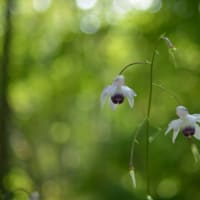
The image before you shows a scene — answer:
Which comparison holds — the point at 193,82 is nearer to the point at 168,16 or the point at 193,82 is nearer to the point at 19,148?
the point at 168,16

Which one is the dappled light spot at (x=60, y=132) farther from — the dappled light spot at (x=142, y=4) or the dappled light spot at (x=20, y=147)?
the dappled light spot at (x=142, y=4)

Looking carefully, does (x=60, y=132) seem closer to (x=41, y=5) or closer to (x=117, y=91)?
(x=41, y=5)

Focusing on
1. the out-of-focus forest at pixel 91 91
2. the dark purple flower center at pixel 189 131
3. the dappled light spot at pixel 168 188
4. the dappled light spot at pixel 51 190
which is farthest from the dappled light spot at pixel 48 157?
the dark purple flower center at pixel 189 131

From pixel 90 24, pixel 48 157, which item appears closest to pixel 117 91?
pixel 90 24

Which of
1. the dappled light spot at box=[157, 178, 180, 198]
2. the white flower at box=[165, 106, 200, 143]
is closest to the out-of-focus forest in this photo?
the dappled light spot at box=[157, 178, 180, 198]

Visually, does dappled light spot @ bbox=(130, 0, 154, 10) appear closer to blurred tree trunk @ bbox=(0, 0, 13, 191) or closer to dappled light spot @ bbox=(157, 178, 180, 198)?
blurred tree trunk @ bbox=(0, 0, 13, 191)
